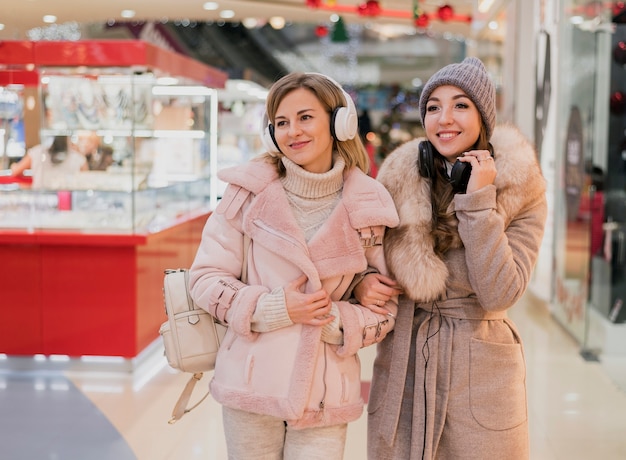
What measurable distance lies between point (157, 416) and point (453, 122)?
2.91 meters

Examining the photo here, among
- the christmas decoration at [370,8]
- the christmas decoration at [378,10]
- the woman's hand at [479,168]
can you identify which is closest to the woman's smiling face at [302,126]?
the woman's hand at [479,168]

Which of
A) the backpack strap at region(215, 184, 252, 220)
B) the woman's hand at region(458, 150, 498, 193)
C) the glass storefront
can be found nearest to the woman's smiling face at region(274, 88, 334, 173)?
the backpack strap at region(215, 184, 252, 220)

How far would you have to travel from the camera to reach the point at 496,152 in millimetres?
2184

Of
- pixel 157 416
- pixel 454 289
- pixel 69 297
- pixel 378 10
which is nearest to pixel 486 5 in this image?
pixel 378 10

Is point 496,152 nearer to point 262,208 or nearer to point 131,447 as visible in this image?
point 262,208

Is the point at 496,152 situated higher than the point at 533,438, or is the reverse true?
the point at 496,152

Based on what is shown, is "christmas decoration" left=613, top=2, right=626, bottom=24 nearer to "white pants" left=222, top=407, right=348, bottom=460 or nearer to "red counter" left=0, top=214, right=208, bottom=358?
"red counter" left=0, top=214, right=208, bottom=358

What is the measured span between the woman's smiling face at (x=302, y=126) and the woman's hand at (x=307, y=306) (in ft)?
1.10

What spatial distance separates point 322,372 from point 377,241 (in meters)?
0.36

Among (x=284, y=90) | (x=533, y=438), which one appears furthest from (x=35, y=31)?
(x=284, y=90)

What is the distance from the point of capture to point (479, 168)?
2.03m

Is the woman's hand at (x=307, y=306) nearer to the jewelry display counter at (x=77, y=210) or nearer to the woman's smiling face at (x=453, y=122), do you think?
the woman's smiling face at (x=453, y=122)

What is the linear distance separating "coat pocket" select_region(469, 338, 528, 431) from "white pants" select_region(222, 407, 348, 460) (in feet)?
1.23

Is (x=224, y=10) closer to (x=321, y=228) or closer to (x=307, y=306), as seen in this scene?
(x=321, y=228)
